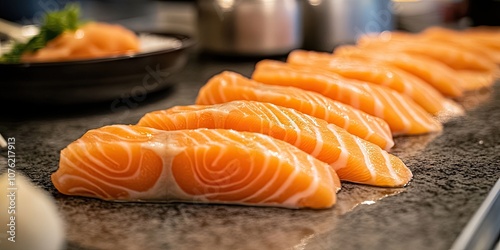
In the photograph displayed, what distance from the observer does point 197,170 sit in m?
1.15

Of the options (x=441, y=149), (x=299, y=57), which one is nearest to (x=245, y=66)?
(x=299, y=57)

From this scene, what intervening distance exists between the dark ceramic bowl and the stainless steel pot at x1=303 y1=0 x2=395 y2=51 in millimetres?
1022

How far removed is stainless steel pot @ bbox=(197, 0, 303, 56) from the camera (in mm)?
2592

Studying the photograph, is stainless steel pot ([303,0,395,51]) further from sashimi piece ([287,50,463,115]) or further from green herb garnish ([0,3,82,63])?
green herb garnish ([0,3,82,63])

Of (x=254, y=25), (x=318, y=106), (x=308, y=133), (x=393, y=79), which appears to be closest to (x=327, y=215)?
(x=308, y=133)

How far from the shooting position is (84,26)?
2025 mm

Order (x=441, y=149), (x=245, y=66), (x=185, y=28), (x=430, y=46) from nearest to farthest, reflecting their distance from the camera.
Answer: (x=441, y=149) → (x=430, y=46) → (x=245, y=66) → (x=185, y=28)

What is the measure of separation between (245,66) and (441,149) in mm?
1243

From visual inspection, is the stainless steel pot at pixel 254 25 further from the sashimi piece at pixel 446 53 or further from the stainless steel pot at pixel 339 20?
the sashimi piece at pixel 446 53

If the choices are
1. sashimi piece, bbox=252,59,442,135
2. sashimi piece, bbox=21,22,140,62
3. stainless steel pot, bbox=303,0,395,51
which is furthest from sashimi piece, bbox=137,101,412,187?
stainless steel pot, bbox=303,0,395,51

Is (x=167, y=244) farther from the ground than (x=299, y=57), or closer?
closer

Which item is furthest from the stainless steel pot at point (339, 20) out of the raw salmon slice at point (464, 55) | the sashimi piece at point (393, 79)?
the sashimi piece at point (393, 79)

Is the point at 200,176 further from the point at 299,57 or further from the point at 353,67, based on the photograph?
the point at 299,57

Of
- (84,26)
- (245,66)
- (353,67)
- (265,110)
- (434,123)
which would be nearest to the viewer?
(265,110)
